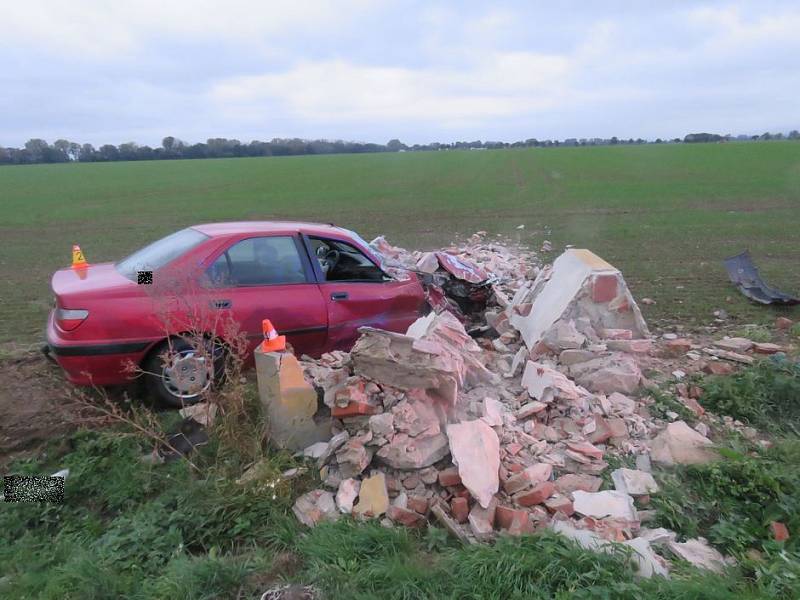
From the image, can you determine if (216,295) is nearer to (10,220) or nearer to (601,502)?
(601,502)

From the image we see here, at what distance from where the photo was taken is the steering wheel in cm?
572

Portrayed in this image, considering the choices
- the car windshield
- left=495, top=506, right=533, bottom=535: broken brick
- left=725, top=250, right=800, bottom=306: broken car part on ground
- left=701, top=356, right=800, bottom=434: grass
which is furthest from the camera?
left=725, top=250, right=800, bottom=306: broken car part on ground

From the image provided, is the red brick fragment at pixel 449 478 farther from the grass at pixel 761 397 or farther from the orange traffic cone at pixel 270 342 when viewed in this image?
the grass at pixel 761 397

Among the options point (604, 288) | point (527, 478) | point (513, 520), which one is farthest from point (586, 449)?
point (604, 288)

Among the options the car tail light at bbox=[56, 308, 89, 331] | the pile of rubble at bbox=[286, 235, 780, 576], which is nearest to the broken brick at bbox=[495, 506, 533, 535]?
the pile of rubble at bbox=[286, 235, 780, 576]

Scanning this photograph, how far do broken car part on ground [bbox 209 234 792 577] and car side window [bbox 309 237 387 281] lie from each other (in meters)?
0.88

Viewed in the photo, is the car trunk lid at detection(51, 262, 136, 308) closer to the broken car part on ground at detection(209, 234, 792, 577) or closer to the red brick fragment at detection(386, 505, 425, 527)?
the broken car part on ground at detection(209, 234, 792, 577)

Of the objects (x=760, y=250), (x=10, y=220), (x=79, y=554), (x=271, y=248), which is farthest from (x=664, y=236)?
(x=10, y=220)

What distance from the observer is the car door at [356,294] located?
507 centimetres

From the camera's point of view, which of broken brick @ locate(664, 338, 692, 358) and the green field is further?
the green field

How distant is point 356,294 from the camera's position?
17.0 feet

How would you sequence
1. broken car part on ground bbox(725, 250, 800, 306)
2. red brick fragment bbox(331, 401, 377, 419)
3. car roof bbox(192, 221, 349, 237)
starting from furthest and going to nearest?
broken car part on ground bbox(725, 250, 800, 306) < car roof bbox(192, 221, 349, 237) < red brick fragment bbox(331, 401, 377, 419)

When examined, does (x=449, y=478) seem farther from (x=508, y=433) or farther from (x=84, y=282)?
(x=84, y=282)

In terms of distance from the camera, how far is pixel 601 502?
3.36 metres
